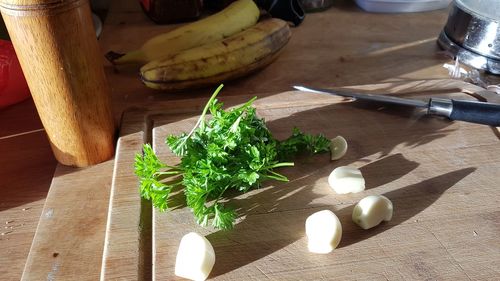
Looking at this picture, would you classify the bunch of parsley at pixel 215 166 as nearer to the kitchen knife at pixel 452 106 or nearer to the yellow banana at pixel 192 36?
the kitchen knife at pixel 452 106

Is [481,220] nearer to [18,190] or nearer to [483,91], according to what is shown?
[483,91]

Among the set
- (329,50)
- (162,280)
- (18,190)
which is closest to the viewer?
(162,280)

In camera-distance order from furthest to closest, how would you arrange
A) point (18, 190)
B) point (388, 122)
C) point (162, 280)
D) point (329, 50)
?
point (329, 50) → point (388, 122) → point (18, 190) → point (162, 280)

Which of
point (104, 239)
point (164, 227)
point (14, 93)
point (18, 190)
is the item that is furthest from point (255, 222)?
point (14, 93)

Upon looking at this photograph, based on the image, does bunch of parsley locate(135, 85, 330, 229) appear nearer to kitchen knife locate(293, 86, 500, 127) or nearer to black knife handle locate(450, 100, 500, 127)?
kitchen knife locate(293, 86, 500, 127)

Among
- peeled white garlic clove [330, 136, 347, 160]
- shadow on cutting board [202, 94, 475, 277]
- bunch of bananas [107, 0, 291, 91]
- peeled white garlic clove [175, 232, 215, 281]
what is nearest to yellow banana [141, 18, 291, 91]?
bunch of bananas [107, 0, 291, 91]
